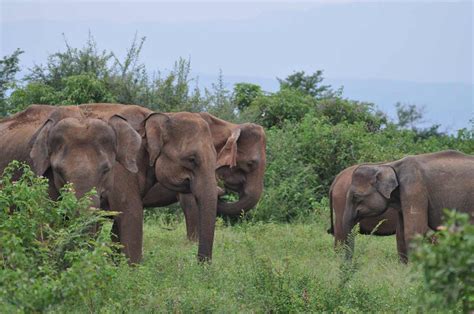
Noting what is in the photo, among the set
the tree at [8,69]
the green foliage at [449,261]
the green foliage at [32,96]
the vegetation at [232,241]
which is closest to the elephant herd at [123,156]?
the vegetation at [232,241]

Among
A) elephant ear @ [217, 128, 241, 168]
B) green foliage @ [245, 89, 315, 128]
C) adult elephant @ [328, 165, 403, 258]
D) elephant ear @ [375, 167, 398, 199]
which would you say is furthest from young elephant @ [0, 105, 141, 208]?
green foliage @ [245, 89, 315, 128]

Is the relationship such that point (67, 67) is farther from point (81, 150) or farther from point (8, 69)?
point (81, 150)

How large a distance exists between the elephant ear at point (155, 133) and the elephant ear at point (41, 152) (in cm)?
130

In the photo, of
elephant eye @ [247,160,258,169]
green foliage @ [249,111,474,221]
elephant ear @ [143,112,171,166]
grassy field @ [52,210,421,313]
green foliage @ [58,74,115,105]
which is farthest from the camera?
green foliage @ [58,74,115,105]

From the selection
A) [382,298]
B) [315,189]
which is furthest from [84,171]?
[315,189]

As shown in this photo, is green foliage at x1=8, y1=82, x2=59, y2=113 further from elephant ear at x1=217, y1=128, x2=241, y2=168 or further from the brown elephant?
the brown elephant

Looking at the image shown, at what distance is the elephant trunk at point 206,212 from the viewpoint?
885 cm

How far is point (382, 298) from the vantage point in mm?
7531

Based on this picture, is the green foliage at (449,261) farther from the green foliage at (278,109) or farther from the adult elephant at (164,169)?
the green foliage at (278,109)

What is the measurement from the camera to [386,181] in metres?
10.5

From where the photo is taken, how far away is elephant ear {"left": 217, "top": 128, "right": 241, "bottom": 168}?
35.3ft

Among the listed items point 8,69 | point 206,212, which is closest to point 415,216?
point 206,212

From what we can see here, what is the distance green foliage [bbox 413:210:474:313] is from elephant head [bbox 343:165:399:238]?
5.96 metres

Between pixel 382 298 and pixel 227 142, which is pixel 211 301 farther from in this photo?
pixel 227 142
